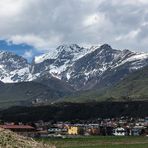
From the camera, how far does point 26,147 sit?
1018 inches

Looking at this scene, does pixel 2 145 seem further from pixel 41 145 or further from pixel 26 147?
pixel 41 145

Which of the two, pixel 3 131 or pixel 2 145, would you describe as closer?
pixel 2 145

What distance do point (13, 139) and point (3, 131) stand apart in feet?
3.26

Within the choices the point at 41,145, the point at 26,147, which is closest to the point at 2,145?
the point at 26,147

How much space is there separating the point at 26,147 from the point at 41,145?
70.1 inches

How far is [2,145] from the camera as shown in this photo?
81.8 ft

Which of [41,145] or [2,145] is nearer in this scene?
[2,145]

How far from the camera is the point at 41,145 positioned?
90.3 feet

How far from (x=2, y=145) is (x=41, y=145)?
10.3 feet

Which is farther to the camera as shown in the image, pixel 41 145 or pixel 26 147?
pixel 41 145

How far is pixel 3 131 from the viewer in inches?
1067

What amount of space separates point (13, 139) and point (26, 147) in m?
0.95

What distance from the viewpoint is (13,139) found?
26.4 meters
